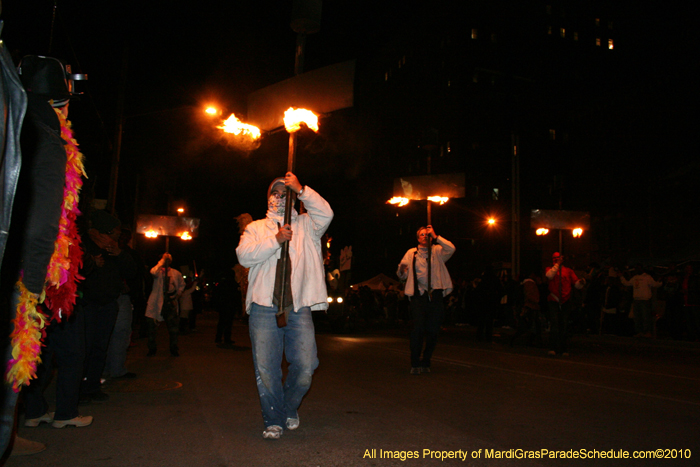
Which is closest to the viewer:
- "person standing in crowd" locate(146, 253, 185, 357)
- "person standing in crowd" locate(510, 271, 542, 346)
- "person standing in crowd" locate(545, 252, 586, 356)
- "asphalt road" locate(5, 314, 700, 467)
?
"asphalt road" locate(5, 314, 700, 467)

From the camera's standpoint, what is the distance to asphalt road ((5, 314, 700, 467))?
3809 mm

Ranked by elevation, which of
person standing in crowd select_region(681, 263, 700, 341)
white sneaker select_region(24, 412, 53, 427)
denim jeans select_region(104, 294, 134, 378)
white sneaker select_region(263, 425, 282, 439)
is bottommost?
white sneaker select_region(24, 412, 53, 427)

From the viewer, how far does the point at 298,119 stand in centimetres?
535

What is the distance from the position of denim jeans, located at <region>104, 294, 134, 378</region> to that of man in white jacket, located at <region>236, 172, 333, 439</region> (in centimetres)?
329

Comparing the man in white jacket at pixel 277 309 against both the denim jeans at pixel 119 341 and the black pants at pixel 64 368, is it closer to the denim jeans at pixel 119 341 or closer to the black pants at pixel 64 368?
the black pants at pixel 64 368

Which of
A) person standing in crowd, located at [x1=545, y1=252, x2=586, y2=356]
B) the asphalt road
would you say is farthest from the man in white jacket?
person standing in crowd, located at [x1=545, y1=252, x2=586, y2=356]

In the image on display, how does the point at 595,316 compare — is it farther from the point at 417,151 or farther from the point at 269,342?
the point at 417,151

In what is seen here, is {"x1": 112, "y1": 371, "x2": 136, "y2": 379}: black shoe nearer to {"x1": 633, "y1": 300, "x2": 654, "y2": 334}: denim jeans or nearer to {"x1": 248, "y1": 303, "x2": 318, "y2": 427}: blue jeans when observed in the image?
{"x1": 248, "y1": 303, "x2": 318, "y2": 427}: blue jeans

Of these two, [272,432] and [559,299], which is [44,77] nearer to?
[272,432]

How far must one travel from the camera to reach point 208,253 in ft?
53.1

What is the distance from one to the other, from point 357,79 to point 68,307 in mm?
3338

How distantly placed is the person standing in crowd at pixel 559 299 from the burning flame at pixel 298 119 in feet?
23.9

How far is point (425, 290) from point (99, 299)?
441cm

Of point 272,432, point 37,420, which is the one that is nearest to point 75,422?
point 37,420
